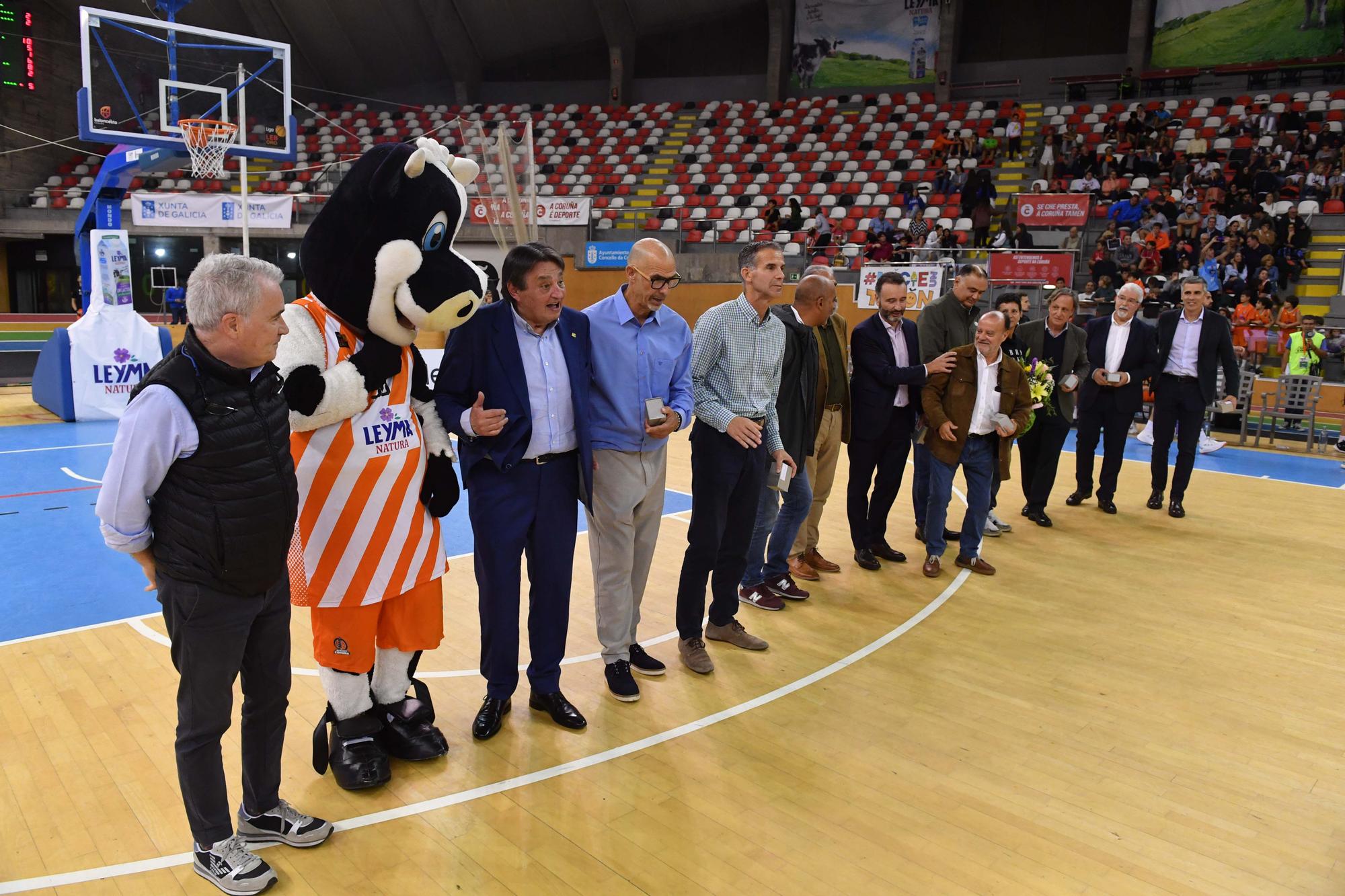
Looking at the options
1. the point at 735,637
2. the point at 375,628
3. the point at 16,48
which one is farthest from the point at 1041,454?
Answer: the point at 16,48

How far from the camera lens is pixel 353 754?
3121mm

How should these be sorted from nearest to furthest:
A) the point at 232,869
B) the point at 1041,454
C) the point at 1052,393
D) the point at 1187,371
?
the point at 232,869, the point at 1052,393, the point at 1041,454, the point at 1187,371

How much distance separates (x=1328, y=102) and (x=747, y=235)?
11.7 metres

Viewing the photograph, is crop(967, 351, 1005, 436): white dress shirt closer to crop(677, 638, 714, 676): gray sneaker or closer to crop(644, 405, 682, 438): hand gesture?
crop(677, 638, 714, 676): gray sneaker

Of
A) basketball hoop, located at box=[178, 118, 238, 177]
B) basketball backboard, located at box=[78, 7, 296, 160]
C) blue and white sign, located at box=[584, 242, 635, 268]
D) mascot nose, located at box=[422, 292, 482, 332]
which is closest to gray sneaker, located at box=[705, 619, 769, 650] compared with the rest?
mascot nose, located at box=[422, 292, 482, 332]

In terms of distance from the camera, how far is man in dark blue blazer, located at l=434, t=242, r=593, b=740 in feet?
10.9

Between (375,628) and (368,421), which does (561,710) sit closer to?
(375,628)

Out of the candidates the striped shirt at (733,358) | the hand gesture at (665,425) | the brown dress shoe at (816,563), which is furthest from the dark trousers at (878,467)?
the hand gesture at (665,425)

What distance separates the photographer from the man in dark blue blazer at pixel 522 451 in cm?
332

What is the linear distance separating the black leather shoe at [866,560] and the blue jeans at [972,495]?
342mm

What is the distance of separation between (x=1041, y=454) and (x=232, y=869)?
21.0 feet

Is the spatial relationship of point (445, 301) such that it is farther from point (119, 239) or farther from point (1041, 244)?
point (1041, 244)

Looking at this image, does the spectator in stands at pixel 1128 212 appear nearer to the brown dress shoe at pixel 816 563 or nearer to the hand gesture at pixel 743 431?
the brown dress shoe at pixel 816 563

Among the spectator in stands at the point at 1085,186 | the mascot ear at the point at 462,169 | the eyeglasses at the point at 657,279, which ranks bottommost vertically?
the eyeglasses at the point at 657,279
